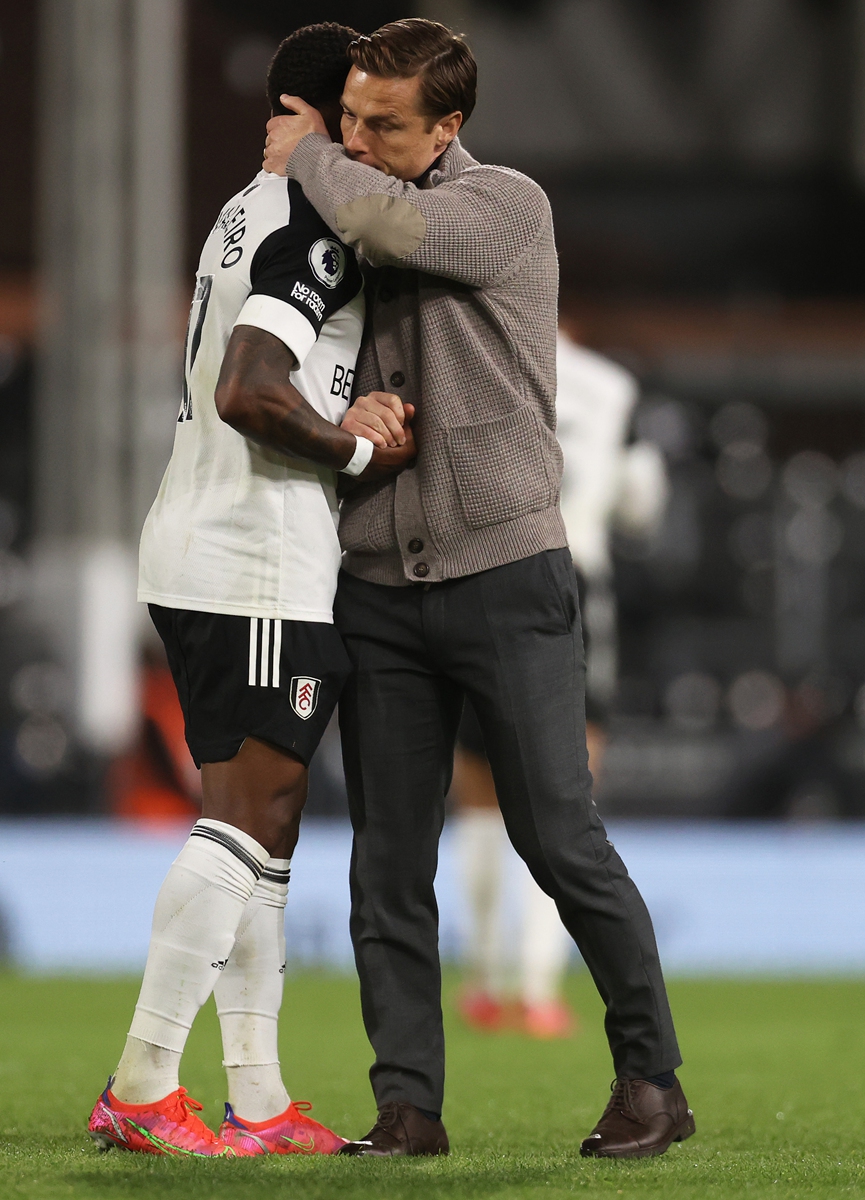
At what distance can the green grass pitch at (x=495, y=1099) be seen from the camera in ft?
7.98

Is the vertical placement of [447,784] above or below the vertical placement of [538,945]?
above

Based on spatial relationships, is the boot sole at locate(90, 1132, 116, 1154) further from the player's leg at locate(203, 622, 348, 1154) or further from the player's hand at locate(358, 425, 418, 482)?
the player's hand at locate(358, 425, 418, 482)

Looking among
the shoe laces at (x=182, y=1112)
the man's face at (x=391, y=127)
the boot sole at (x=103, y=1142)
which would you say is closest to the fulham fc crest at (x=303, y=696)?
the shoe laces at (x=182, y=1112)

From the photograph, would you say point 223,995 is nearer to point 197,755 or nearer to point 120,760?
point 197,755

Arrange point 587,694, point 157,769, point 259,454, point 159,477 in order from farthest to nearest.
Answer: point 159,477 < point 157,769 < point 587,694 < point 259,454

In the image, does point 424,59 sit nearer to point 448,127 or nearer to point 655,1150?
point 448,127

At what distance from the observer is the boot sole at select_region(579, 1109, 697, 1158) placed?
2.74m

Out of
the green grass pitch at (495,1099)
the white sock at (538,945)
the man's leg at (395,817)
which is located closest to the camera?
the green grass pitch at (495,1099)

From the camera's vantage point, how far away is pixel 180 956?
8.66ft

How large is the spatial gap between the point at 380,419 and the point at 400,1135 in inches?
44.0

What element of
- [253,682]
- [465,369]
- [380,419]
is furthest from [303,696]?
[465,369]

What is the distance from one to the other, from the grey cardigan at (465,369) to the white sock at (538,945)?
2.31m

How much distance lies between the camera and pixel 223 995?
2.81m

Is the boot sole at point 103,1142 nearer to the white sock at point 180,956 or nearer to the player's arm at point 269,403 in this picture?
the white sock at point 180,956
